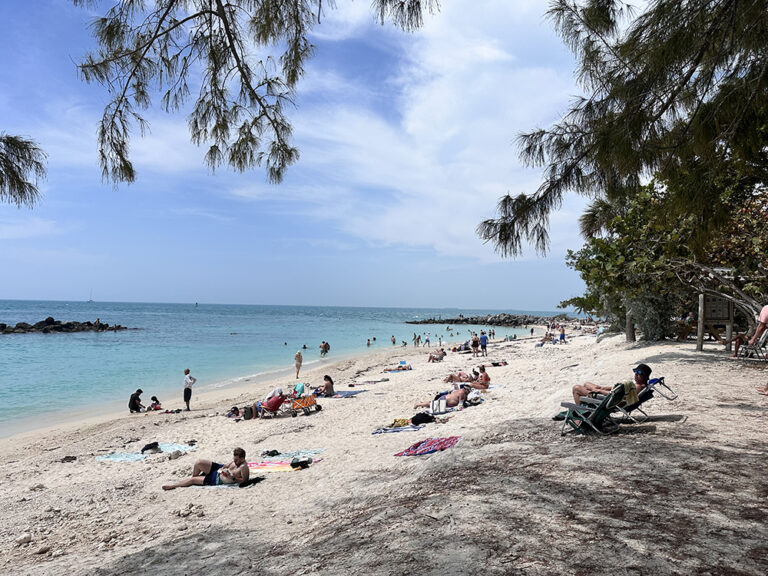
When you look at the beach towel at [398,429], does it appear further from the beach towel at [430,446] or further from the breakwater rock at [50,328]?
the breakwater rock at [50,328]

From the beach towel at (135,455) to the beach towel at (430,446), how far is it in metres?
5.20

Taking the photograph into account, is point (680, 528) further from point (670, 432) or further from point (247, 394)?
point (247, 394)

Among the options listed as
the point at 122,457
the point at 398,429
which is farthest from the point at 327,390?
the point at 122,457

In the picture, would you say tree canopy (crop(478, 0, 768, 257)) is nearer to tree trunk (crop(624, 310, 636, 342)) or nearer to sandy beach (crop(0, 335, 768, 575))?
sandy beach (crop(0, 335, 768, 575))

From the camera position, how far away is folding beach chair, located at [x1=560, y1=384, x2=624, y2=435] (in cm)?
547

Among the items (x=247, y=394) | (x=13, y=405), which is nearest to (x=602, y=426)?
(x=247, y=394)

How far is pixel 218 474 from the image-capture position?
22.2 ft

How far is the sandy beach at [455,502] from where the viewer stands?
273cm

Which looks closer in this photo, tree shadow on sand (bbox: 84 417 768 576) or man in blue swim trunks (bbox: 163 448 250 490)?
tree shadow on sand (bbox: 84 417 768 576)

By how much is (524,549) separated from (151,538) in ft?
13.2

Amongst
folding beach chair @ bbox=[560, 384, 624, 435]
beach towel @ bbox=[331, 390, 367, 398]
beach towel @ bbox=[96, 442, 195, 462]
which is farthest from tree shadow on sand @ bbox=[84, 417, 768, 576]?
beach towel @ bbox=[331, 390, 367, 398]

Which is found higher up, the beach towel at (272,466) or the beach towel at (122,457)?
the beach towel at (272,466)

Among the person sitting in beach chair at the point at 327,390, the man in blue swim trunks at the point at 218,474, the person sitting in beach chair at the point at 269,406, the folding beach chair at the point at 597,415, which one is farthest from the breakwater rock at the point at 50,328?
the folding beach chair at the point at 597,415

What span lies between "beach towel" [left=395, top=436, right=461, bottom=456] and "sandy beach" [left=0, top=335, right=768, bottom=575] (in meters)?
0.22
